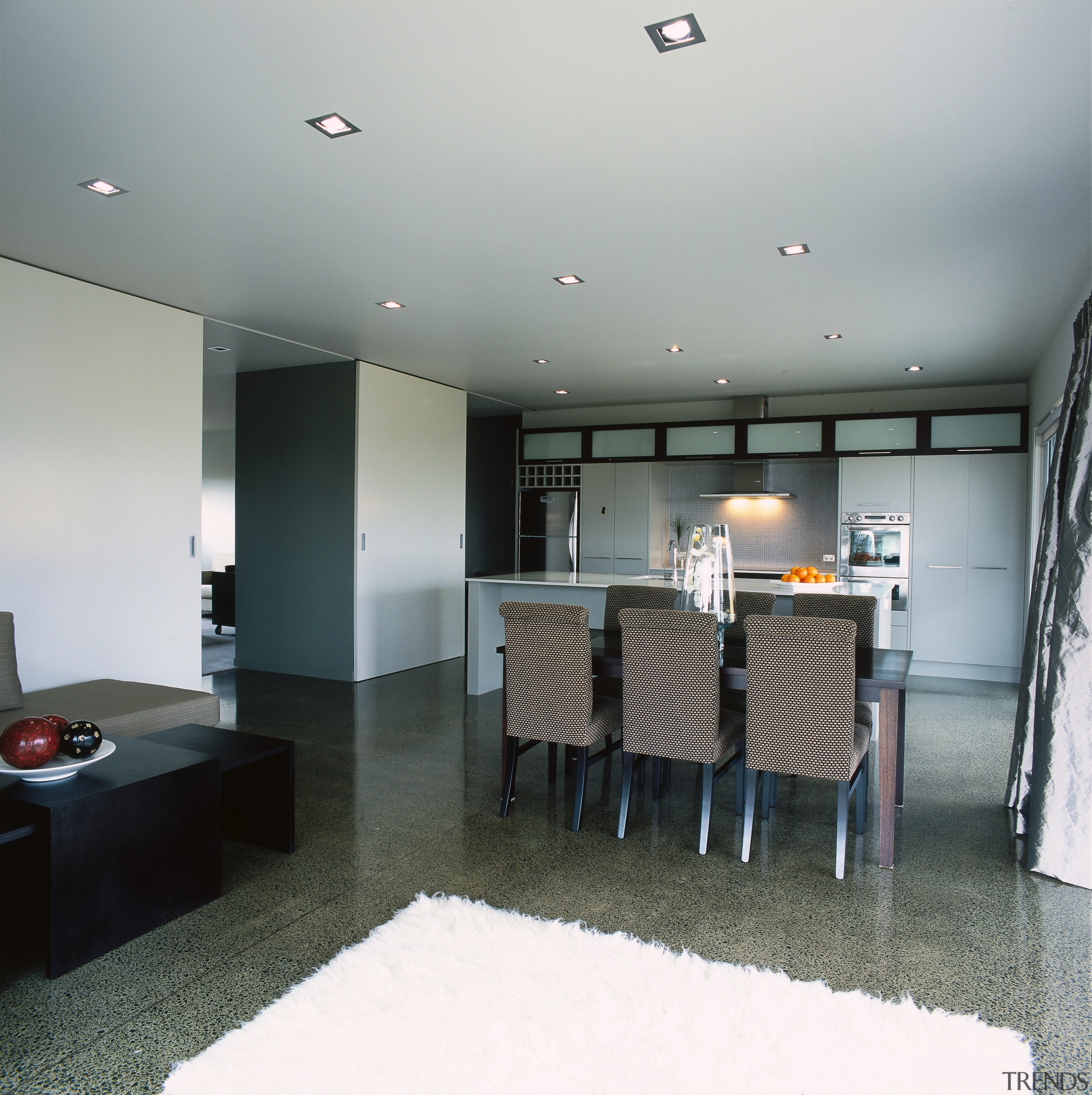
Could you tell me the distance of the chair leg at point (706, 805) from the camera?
9.99 ft

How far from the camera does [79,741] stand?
245 centimetres

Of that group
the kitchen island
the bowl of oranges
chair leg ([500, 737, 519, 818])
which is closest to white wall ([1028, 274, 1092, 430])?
the kitchen island

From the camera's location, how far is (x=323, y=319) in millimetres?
5074

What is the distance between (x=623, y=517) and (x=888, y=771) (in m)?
5.46

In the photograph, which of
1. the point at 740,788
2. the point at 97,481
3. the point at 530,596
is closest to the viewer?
the point at 740,788

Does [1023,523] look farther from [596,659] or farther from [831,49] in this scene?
[831,49]

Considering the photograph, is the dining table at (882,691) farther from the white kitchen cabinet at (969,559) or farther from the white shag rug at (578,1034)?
the white kitchen cabinet at (969,559)

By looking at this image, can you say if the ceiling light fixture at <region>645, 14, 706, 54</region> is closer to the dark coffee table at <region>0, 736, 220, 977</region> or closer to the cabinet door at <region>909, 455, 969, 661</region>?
the dark coffee table at <region>0, 736, 220, 977</region>

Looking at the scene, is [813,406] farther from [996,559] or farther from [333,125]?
[333,125]

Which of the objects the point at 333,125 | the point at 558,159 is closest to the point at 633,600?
the point at 558,159

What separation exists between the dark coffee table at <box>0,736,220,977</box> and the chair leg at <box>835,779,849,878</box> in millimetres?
2213

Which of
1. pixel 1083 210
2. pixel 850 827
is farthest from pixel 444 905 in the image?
pixel 1083 210

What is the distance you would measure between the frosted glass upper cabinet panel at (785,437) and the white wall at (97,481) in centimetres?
504

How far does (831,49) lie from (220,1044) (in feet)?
10.0
